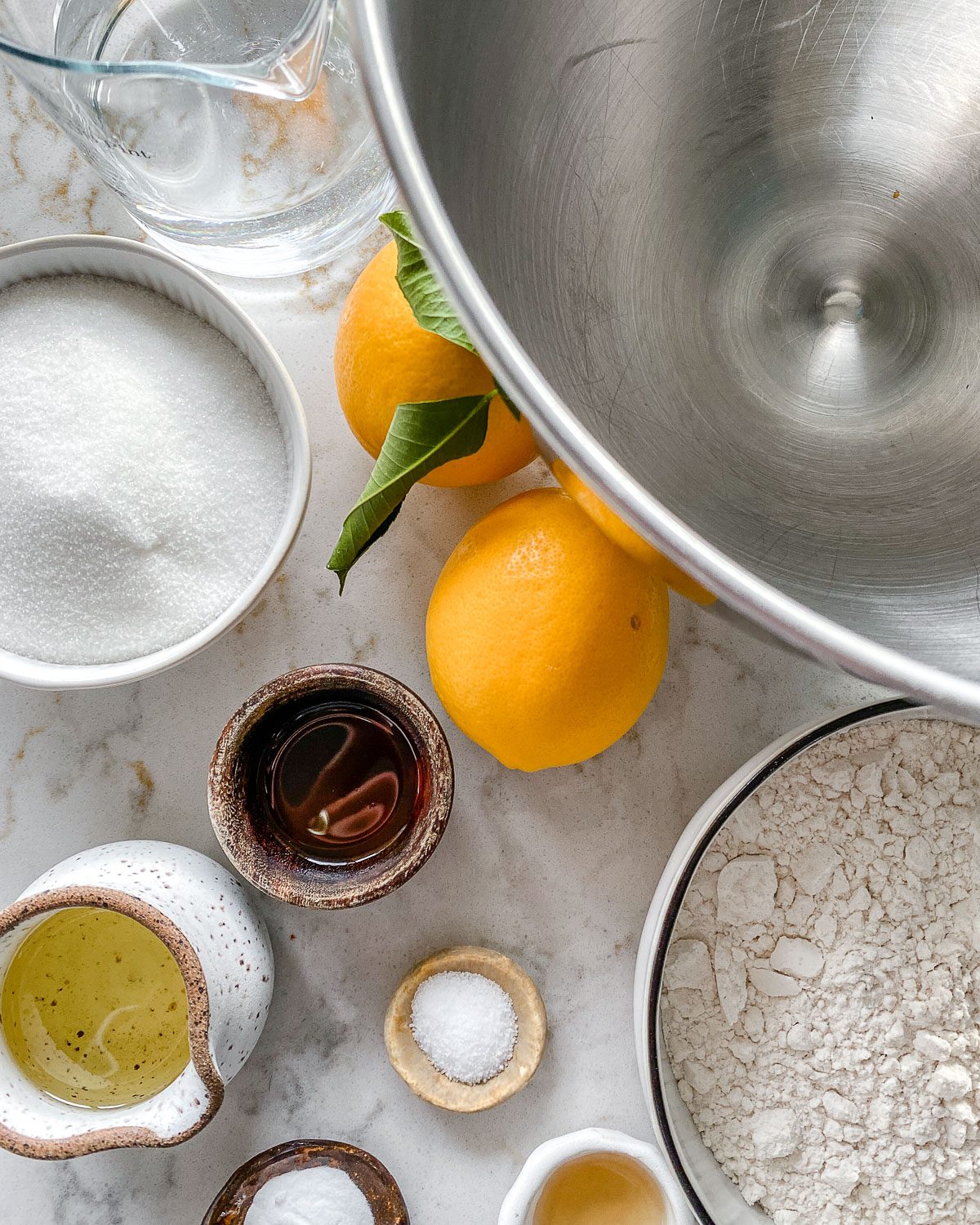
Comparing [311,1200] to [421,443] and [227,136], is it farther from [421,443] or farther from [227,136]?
[227,136]

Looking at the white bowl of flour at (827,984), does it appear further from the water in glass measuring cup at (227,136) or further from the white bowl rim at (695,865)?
the water in glass measuring cup at (227,136)

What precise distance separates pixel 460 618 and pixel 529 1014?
0.29 meters

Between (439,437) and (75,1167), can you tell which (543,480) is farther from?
(75,1167)

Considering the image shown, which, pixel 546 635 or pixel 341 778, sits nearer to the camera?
pixel 546 635

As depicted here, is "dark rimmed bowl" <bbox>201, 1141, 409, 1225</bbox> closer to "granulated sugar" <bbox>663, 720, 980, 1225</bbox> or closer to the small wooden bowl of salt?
the small wooden bowl of salt

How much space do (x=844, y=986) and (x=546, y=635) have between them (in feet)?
1.01

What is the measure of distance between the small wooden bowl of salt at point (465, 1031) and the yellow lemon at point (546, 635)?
17 centimetres

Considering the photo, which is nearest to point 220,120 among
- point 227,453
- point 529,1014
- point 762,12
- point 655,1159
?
point 227,453

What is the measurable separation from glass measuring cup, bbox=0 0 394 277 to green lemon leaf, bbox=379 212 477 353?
6.1 inches

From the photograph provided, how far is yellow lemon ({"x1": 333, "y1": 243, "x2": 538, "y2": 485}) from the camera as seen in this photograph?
1.97ft

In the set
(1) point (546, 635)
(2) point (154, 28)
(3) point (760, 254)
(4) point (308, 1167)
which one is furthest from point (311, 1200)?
(2) point (154, 28)

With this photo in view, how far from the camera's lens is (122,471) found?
66 centimetres

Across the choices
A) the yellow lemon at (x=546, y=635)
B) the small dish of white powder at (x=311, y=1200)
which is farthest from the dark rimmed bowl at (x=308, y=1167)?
the yellow lemon at (x=546, y=635)

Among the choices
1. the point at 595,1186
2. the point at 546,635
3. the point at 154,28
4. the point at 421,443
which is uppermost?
the point at 154,28
